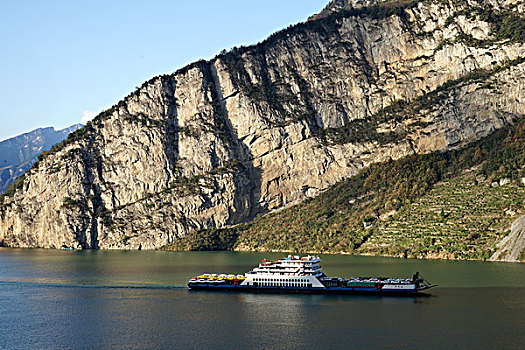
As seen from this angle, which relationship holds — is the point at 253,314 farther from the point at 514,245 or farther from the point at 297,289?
the point at 514,245

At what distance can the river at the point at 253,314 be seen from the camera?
70.2m

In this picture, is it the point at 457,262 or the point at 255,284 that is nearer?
the point at 255,284

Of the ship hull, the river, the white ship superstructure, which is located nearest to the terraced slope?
the river

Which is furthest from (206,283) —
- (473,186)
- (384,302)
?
(473,186)

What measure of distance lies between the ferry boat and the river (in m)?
3.13

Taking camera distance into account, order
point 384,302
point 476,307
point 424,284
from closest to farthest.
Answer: point 476,307 < point 384,302 < point 424,284

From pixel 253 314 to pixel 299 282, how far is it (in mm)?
23553

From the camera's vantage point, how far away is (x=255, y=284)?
10962cm

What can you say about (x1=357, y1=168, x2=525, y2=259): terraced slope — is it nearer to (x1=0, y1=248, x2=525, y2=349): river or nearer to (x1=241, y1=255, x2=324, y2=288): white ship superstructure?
(x1=0, y1=248, x2=525, y2=349): river

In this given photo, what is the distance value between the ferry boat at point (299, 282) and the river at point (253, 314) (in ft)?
10.3

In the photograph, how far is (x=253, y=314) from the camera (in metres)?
85.9

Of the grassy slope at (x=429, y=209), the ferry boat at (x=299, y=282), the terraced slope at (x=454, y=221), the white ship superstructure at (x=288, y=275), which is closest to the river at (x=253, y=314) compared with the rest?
the ferry boat at (x=299, y=282)

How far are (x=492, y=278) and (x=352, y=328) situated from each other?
45936mm

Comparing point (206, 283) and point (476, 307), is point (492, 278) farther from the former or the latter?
point (206, 283)
